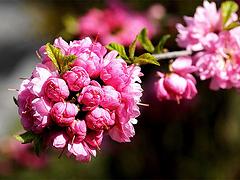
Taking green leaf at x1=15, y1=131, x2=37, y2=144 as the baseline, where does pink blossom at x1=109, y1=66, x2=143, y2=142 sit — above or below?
above

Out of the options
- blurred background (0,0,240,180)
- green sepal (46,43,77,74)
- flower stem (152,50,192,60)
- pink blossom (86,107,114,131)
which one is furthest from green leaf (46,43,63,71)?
blurred background (0,0,240,180)

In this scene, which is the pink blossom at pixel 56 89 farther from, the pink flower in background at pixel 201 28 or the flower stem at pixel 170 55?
the pink flower in background at pixel 201 28

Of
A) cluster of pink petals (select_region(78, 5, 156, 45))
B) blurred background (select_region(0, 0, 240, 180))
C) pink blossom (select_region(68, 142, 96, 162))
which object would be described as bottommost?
blurred background (select_region(0, 0, 240, 180))

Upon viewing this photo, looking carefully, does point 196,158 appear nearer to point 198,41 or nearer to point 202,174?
point 202,174

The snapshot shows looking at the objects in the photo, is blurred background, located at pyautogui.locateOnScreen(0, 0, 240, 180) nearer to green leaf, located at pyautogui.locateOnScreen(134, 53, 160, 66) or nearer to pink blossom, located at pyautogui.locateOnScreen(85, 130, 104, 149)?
green leaf, located at pyautogui.locateOnScreen(134, 53, 160, 66)

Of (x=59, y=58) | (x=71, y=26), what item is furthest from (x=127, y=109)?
(x=71, y=26)

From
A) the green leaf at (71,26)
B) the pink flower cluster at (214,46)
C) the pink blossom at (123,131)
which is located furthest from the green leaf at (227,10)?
the green leaf at (71,26)
